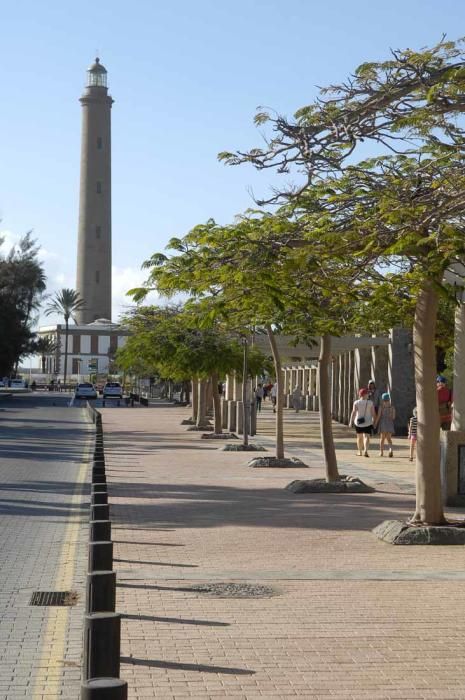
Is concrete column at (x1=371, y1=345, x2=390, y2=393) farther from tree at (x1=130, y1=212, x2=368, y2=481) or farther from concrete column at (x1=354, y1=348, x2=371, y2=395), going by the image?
tree at (x1=130, y1=212, x2=368, y2=481)

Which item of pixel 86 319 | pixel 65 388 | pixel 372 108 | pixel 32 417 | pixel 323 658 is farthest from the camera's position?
pixel 86 319

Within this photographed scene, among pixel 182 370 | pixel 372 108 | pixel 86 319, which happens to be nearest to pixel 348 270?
pixel 372 108

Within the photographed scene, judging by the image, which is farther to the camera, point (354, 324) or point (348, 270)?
point (354, 324)

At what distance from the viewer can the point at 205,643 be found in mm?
8117

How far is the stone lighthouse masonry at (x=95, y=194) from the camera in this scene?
5300 inches

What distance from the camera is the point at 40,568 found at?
461 inches

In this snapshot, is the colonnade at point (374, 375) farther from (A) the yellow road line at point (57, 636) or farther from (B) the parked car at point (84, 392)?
(B) the parked car at point (84, 392)

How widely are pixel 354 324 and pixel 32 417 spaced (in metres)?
40.8

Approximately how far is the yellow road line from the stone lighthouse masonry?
122m

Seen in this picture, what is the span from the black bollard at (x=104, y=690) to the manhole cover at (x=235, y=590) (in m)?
5.19

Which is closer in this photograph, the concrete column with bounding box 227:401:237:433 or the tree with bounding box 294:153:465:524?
the tree with bounding box 294:153:465:524

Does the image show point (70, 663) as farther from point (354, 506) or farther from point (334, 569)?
point (354, 506)

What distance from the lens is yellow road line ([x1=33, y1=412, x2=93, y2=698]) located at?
23.6ft

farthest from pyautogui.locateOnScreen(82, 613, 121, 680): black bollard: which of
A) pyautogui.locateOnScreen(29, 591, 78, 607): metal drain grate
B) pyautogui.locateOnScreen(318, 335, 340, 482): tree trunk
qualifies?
pyautogui.locateOnScreen(318, 335, 340, 482): tree trunk
